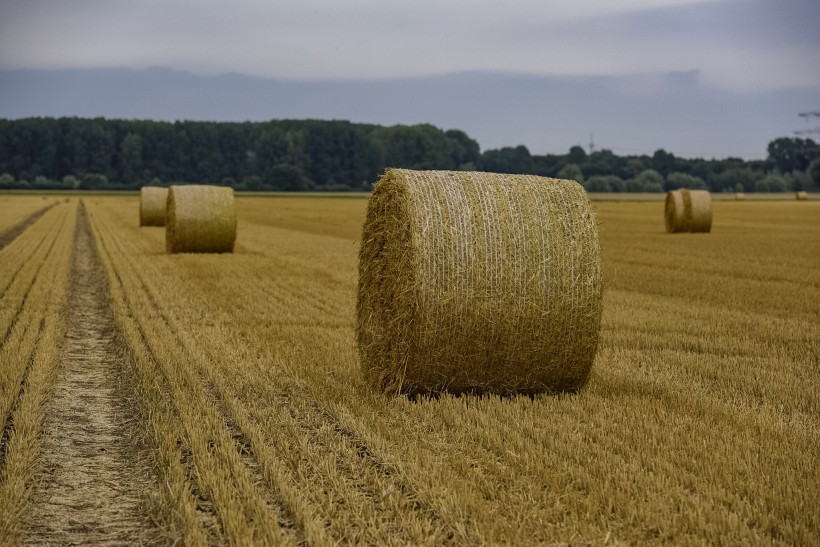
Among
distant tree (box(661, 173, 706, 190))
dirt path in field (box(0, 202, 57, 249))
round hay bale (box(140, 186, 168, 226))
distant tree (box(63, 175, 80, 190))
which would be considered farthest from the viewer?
distant tree (box(63, 175, 80, 190))

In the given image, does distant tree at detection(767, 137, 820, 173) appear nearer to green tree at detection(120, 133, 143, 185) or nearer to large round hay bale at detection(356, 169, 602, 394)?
green tree at detection(120, 133, 143, 185)

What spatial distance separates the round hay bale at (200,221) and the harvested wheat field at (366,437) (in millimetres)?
7876

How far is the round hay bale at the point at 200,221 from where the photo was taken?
847 inches

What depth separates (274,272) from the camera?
60.1 ft

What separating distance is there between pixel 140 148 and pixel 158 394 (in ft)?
407

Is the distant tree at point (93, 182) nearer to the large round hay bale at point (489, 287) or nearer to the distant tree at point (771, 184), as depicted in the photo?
the distant tree at point (771, 184)

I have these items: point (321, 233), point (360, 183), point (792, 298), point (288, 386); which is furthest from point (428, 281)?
point (360, 183)

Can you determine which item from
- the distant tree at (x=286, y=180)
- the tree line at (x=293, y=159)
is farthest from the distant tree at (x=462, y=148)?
the distant tree at (x=286, y=180)

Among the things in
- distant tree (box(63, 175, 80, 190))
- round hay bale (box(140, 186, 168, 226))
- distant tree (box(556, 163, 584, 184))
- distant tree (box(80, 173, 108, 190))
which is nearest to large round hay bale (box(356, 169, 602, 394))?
round hay bale (box(140, 186, 168, 226))

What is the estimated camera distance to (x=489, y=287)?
25.4ft

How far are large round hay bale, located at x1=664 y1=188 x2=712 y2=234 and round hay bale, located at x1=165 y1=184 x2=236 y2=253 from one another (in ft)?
48.6

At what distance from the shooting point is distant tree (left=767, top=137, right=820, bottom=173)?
A: 13162 centimetres

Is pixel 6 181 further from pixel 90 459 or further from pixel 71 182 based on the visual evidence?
pixel 90 459

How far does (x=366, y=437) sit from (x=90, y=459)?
1781mm
